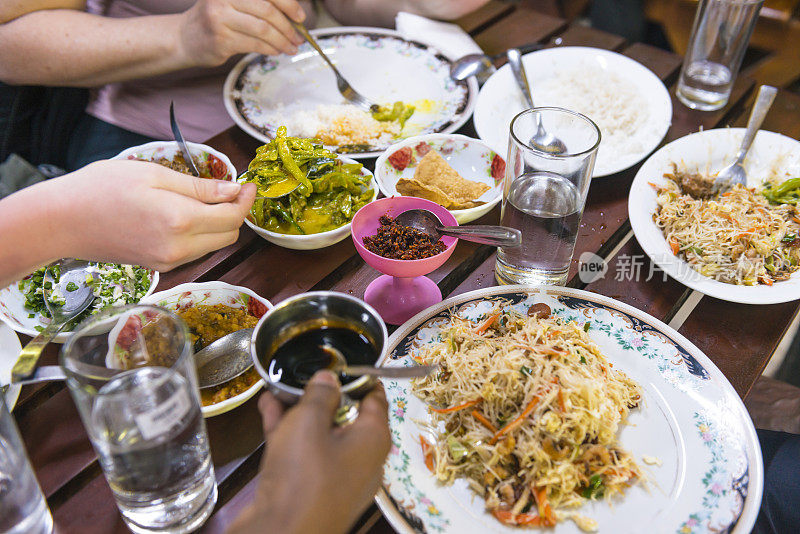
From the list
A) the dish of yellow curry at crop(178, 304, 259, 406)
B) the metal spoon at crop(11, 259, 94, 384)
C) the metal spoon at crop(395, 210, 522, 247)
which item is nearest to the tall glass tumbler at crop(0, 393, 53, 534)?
the metal spoon at crop(11, 259, 94, 384)

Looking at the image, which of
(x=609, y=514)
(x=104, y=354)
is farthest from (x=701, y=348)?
(x=104, y=354)

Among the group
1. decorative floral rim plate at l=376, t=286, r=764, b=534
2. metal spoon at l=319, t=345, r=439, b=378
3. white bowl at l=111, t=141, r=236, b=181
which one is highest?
metal spoon at l=319, t=345, r=439, b=378

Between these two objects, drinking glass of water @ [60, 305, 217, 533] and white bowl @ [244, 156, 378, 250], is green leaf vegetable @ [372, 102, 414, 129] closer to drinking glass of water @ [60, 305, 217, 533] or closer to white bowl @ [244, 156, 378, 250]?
white bowl @ [244, 156, 378, 250]

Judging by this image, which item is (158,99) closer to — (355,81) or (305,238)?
(355,81)

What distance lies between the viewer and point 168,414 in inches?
35.9

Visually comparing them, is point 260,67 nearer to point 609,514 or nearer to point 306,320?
point 306,320

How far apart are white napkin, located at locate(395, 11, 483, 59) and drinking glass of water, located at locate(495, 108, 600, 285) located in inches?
39.0

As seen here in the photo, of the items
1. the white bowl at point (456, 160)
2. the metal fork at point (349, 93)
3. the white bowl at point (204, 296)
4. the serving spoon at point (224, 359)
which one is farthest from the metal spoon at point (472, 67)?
the serving spoon at point (224, 359)

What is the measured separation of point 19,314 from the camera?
4.60 ft

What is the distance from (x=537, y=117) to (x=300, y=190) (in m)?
0.67

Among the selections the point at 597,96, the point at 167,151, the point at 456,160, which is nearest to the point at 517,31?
the point at 597,96

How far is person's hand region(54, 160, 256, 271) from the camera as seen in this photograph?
1.21 m

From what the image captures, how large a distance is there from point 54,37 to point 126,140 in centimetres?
44

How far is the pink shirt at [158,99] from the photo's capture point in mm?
2307
